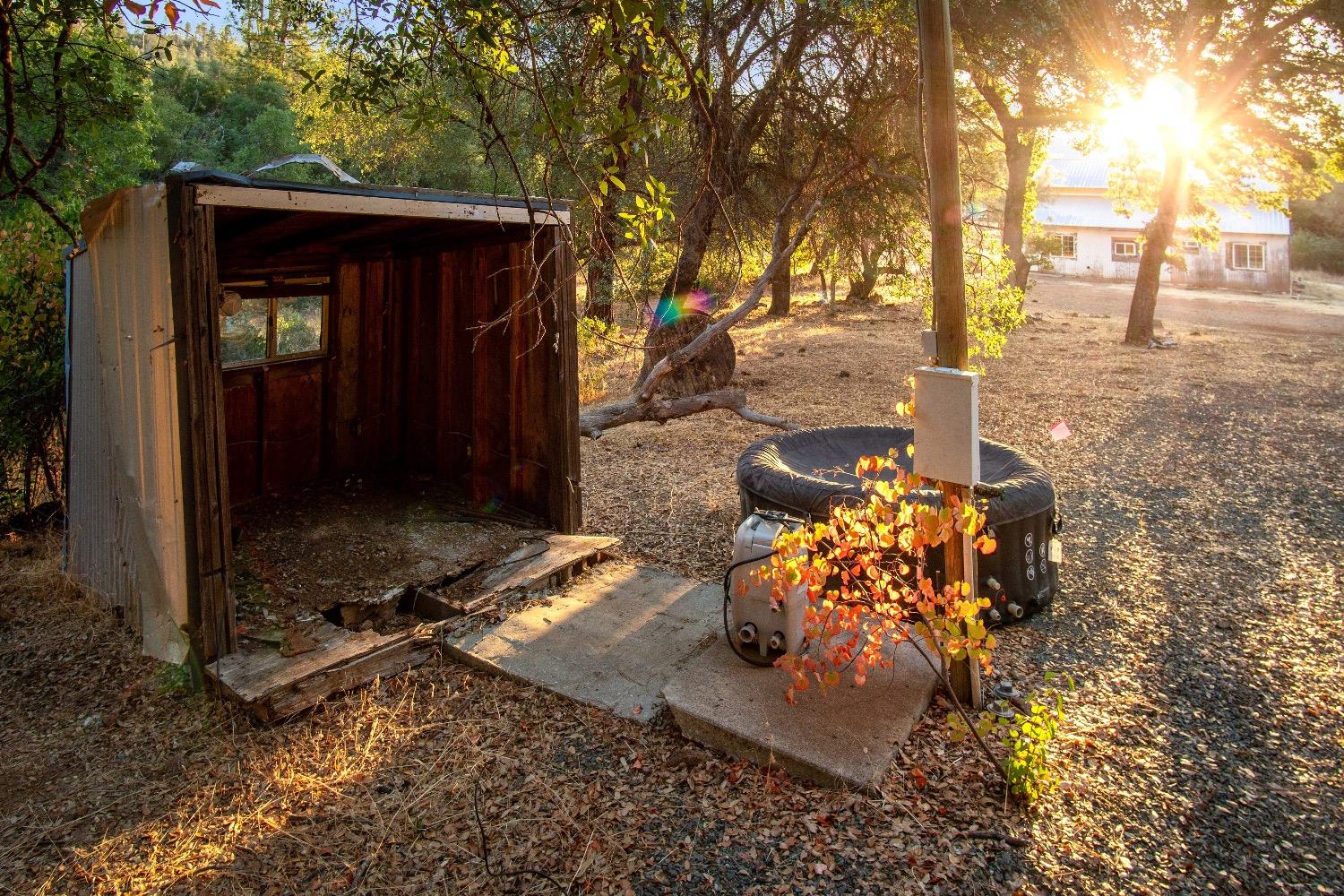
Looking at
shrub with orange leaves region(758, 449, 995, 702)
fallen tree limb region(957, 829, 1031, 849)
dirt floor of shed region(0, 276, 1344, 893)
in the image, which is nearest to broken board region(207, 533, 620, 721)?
dirt floor of shed region(0, 276, 1344, 893)

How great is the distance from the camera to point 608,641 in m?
4.61

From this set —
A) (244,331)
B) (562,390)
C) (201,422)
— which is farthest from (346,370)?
(201,422)

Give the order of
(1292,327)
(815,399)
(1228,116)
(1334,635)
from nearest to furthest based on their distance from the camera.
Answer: (1334,635)
(815,399)
(1228,116)
(1292,327)

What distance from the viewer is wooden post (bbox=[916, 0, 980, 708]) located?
3514 millimetres

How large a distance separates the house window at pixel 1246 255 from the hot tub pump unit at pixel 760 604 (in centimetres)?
3423

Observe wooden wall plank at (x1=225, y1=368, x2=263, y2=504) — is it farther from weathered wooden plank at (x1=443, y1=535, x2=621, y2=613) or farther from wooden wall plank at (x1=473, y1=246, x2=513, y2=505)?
weathered wooden plank at (x1=443, y1=535, x2=621, y2=613)

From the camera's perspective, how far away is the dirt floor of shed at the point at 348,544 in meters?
4.97

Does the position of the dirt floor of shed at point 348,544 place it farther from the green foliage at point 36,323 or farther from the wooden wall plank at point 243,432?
the green foliage at point 36,323

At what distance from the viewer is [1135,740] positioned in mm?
3719

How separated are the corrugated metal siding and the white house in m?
30.3

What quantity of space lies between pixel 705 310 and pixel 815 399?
1974 millimetres

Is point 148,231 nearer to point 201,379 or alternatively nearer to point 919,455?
point 201,379

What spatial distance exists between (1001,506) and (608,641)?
2.36 metres

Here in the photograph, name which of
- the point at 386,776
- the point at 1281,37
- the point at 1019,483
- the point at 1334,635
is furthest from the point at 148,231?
the point at 1281,37
